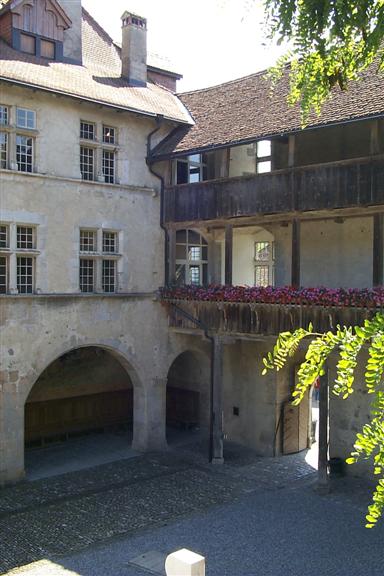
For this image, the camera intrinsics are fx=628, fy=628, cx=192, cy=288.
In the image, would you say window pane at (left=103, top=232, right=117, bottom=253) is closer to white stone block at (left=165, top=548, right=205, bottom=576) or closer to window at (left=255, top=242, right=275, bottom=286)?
window at (left=255, top=242, right=275, bottom=286)

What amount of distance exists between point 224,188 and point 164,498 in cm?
819

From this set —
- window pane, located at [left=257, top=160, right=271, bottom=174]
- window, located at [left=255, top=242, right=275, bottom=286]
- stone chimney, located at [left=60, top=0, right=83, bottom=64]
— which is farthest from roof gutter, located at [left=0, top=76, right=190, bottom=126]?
window, located at [left=255, top=242, right=275, bottom=286]

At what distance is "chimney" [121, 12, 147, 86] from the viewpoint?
19547 mm

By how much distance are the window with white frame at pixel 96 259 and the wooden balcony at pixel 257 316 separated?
2.13 metres

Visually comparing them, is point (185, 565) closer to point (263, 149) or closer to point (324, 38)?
point (324, 38)

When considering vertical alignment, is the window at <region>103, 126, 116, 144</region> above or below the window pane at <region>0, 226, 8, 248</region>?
above

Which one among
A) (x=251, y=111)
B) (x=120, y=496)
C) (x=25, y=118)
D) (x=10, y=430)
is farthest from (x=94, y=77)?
(x=120, y=496)

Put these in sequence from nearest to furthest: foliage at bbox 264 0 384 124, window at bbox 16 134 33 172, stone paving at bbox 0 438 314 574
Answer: foliage at bbox 264 0 384 124, stone paving at bbox 0 438 314 574, window at bbox 16 134 33 172

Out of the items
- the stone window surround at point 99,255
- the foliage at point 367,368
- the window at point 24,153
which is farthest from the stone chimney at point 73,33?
the foliage at point 367,368

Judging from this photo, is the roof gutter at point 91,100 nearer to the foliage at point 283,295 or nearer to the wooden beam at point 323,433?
the foliage at point 283,295

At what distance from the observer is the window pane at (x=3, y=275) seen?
15758 mm

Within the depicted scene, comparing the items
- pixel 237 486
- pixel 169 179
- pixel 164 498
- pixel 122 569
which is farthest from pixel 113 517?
pixel 169 179

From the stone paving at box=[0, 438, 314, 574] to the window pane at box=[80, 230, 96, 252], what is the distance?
238 inches

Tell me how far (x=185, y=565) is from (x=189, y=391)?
17.5 metres
